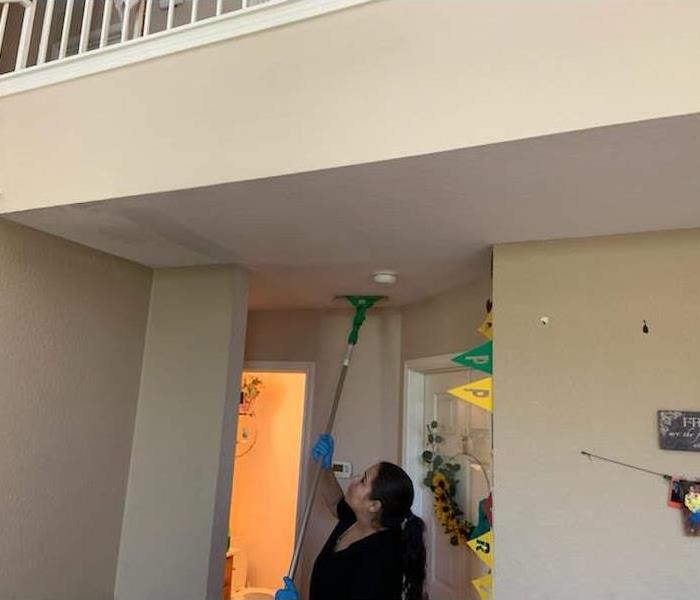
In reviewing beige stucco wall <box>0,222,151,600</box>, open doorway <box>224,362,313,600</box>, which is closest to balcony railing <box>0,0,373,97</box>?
beige stucco wall <box>0,222,151,600</box>

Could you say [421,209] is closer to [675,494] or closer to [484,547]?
[675,494]

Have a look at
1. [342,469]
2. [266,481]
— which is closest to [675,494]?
[342,469]

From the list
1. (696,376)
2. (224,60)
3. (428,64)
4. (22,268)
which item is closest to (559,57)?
(428,64)

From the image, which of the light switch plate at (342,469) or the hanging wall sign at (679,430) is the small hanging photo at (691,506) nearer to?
the hanging wall sign at (679,430)

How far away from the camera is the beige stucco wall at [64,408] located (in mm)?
2289

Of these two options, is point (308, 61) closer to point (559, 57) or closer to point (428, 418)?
point (559, 57)

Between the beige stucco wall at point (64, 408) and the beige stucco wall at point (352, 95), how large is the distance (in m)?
0.40

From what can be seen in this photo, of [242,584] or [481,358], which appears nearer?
Result: [481,358]

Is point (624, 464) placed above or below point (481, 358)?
below

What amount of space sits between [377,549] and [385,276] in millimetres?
1399

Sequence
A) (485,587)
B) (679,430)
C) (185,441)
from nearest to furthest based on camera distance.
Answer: (679,430), (485,587), (185,441)

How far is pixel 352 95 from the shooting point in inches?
64.9

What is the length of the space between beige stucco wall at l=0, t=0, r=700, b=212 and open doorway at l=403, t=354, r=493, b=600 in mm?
1803

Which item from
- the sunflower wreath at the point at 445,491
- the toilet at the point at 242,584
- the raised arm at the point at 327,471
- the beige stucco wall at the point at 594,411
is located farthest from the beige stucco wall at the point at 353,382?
the beige stucco wall at the point at 594,411
